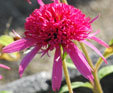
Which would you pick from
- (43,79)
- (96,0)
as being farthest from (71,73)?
(96,0)

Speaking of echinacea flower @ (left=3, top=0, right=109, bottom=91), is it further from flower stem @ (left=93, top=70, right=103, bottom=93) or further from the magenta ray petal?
flower stem @ (left=93, top=70, right=103, bottom=93)

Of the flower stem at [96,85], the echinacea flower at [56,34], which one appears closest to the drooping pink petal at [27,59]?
the echinacea flower at [56,34]

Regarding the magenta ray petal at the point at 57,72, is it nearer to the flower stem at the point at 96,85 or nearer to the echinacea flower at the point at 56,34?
the echinacea flower at the point at 56,34

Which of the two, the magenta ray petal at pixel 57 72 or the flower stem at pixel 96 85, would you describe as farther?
the flower stem at pixel 96 85

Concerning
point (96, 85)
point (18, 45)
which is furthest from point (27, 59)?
point (96, 85)

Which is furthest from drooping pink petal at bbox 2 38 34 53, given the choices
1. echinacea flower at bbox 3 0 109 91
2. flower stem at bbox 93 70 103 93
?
flower stem at bbox 93 70 103 93
